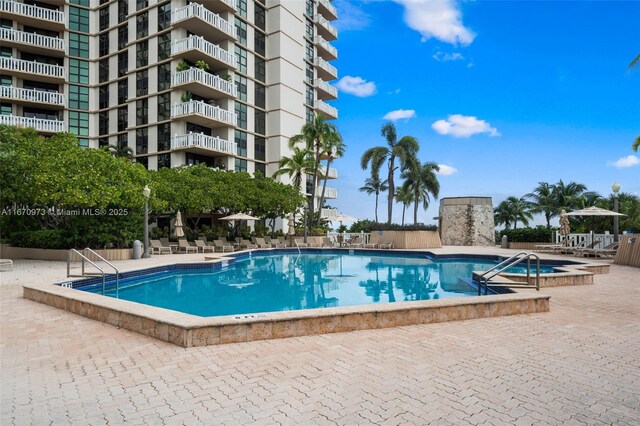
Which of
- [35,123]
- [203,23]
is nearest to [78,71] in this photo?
[35,123]

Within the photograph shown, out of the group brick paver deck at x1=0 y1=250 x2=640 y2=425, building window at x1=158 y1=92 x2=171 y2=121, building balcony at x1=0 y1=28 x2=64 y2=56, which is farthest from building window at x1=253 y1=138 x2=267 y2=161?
brick paver deck at x1=0 y1=250 x2=640 y2=425

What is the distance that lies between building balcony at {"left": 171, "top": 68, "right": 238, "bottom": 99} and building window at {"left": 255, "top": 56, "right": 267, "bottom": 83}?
18.1 ft

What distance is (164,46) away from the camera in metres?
29.8

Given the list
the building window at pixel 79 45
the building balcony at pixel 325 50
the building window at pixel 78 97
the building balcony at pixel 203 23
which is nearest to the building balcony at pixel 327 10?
the building balcony at pixel 325 50

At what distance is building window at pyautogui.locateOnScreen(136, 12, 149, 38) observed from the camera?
31109mm

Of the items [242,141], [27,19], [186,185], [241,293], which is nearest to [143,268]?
[241,293]

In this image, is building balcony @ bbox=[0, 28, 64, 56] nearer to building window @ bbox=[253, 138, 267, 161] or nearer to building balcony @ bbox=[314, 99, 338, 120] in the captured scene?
building window @ bbox=[253, 138, 267, 161]

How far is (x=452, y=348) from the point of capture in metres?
5.00

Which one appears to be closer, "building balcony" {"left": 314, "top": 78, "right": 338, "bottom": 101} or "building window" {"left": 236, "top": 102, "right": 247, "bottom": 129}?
"building window" {"left": 236, "top": 102, "right": 247, "bottom": 129}

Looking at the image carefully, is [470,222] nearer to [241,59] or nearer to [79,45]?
[241,59]

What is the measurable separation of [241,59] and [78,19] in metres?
14.2

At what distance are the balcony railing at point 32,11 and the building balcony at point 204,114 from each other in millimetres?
12389

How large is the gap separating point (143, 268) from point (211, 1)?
80.0ft

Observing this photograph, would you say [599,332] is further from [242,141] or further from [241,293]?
[242,141]
